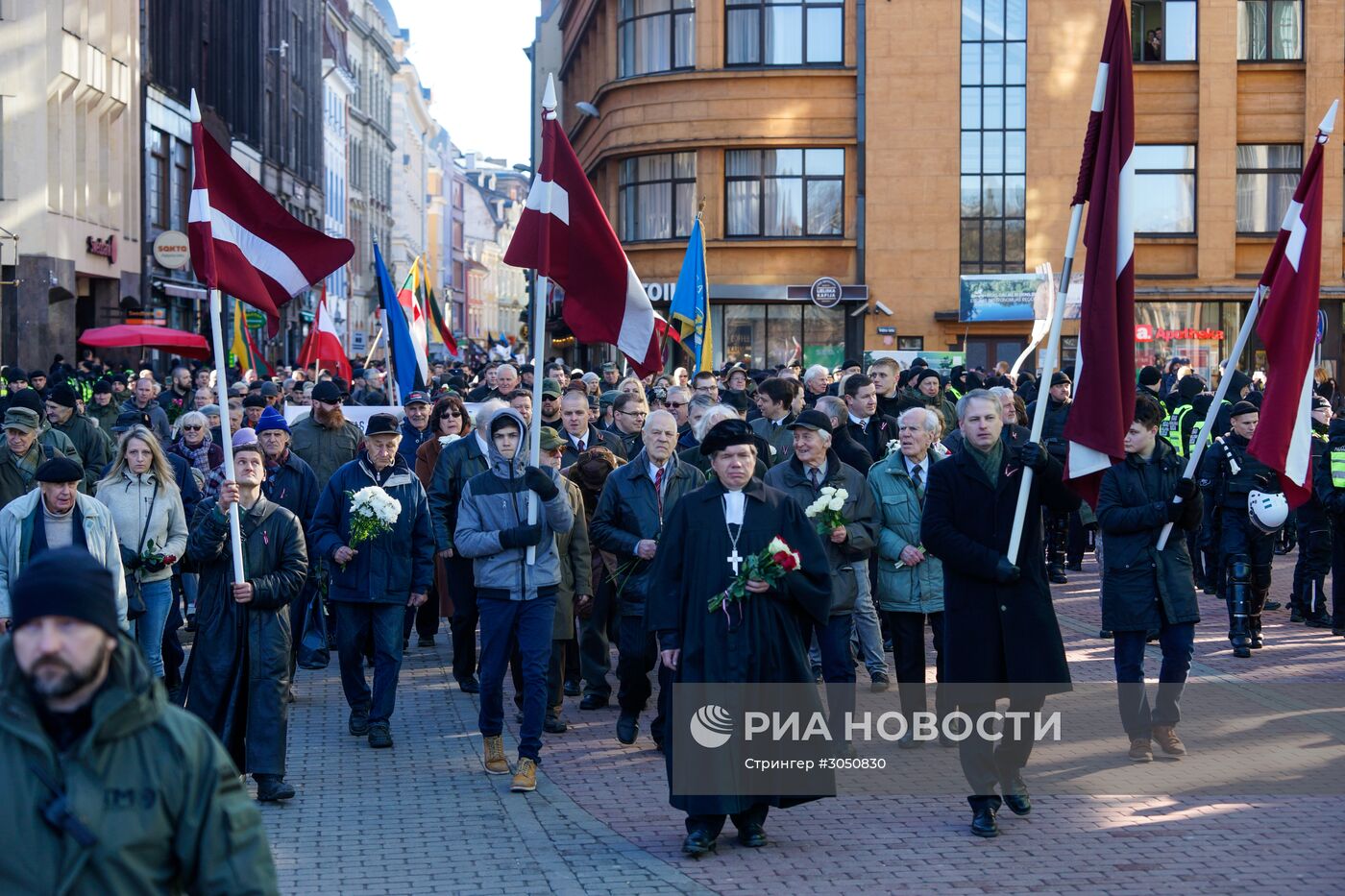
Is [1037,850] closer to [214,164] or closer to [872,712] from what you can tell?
[872,712]

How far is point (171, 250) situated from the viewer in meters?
37.6

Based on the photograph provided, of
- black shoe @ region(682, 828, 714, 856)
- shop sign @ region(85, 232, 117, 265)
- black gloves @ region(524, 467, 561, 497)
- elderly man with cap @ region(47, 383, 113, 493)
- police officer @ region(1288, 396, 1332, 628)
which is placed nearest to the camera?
black shoe @ region(682, 828, 714, 856)

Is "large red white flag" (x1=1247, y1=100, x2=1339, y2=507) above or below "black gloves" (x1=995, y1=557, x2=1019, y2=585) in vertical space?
above

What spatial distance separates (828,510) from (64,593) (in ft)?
21.8

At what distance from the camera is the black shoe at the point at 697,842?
779 cm

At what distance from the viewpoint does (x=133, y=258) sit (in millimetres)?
42250

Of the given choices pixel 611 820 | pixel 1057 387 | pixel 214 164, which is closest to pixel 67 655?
pixel 611 820

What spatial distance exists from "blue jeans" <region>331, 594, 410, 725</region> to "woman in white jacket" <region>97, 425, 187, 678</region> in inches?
43.5

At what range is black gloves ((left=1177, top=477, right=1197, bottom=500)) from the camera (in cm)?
938

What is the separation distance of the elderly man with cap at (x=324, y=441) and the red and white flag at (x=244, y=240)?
12.2 feet

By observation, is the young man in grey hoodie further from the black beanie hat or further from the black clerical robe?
the black beanie hat

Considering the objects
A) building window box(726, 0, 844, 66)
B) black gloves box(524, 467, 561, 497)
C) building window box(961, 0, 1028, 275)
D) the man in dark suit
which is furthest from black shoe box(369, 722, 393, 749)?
building window box(726, 0, 844, 66)

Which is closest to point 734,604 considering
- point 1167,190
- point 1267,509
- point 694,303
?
point 1267,509

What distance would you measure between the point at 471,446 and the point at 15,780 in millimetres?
7340
